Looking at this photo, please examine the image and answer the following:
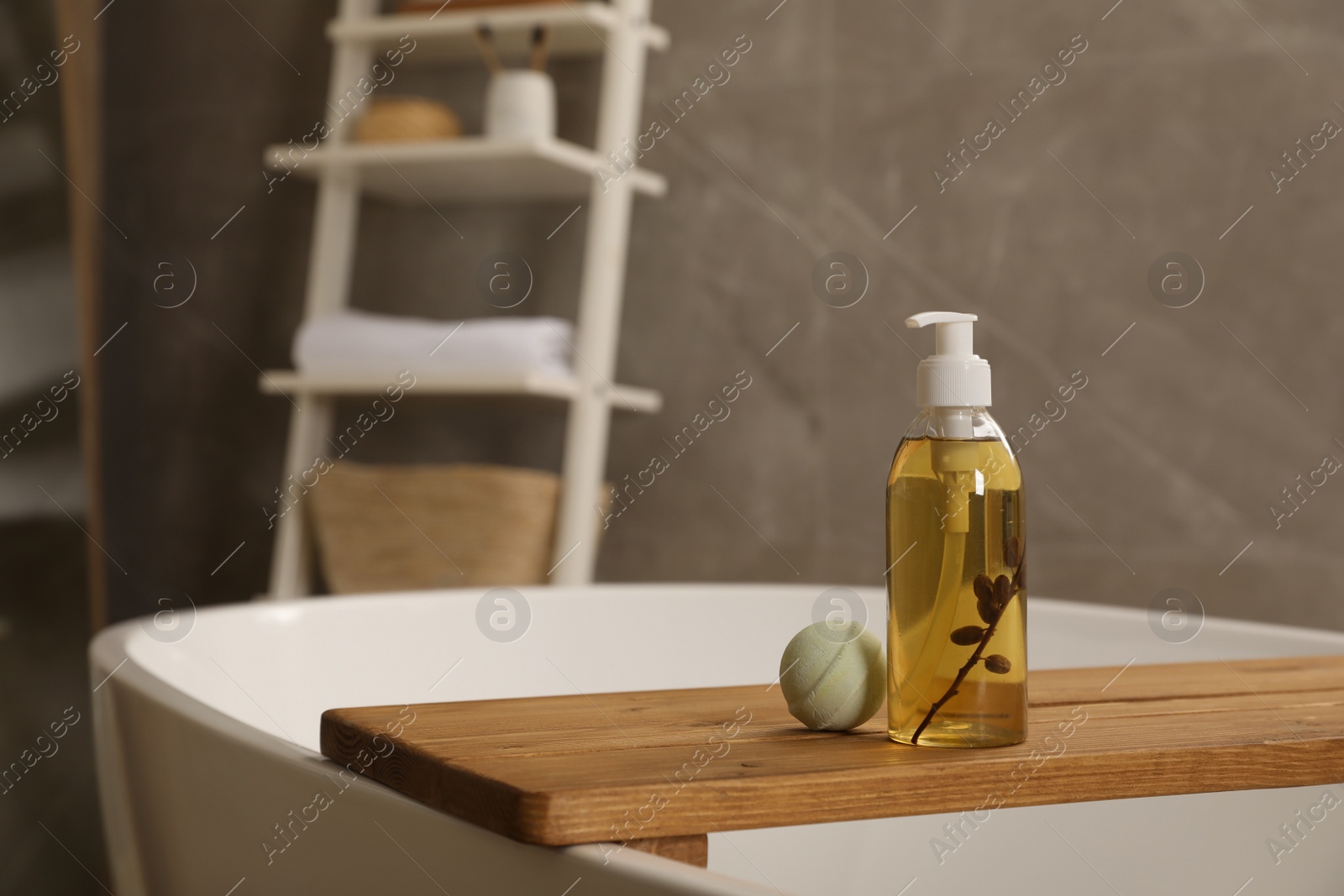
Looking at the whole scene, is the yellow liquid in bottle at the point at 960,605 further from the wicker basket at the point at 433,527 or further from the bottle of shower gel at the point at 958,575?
the wicker basket at the point at 433,527

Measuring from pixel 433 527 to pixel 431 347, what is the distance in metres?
0.23

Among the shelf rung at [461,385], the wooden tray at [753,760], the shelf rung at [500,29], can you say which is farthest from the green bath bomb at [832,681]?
the shelf rung at [500,29]

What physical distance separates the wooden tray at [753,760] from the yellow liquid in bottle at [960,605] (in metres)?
0.01

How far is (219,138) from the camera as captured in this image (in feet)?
7.00

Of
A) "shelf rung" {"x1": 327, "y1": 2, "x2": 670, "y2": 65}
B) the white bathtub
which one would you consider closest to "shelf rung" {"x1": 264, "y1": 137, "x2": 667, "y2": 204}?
"shelf rung" {"x1": 327, "y1": 2, "x2": 670, "y2": 65}

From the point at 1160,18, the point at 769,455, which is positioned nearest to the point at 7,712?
the point at 769,455

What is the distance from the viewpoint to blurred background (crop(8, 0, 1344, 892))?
155 cm

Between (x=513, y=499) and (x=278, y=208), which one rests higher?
(x=278, y=208)

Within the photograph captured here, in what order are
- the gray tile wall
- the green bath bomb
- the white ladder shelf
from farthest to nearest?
the white ladder shelf, the gray tile wall, the green bath bomb

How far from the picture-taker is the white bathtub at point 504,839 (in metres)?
0.46

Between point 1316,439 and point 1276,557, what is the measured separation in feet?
0.47

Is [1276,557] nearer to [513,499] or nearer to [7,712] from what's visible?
[513,499]

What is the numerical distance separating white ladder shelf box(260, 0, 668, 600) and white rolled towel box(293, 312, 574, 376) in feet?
0.05

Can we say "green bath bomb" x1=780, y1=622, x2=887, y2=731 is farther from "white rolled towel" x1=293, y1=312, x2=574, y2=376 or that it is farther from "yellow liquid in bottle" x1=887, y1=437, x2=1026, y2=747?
"white rolled towel" x1=293, y1=312, x2=574, y2=376
